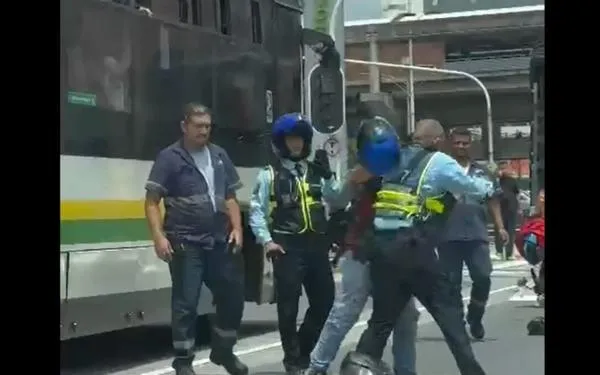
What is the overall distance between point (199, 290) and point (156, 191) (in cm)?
45

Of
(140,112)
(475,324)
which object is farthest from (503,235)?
(140,112)

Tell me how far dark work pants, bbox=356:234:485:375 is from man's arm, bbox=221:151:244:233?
604 mm

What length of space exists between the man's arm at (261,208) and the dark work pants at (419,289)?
494 mm

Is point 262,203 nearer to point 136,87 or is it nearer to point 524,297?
point 136,87

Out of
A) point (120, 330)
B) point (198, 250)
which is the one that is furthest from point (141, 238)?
point (120, 330)

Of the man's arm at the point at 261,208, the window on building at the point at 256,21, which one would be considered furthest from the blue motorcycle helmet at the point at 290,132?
the window on building at the point at 256,21

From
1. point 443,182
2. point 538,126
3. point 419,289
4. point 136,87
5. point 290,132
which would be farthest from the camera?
point 136,87

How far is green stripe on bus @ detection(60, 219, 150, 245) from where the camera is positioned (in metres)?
5.42

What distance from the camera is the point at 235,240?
538 cm

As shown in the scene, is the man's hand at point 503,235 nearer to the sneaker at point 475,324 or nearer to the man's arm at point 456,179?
the man's arm at point 456,179

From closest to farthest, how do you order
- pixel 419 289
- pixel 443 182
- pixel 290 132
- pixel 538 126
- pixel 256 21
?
pixel 538 126
pixel 443 182
pixel 419 289
pixel 290 132
pixel 256 21

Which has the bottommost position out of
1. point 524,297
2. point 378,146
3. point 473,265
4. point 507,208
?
point 524,297

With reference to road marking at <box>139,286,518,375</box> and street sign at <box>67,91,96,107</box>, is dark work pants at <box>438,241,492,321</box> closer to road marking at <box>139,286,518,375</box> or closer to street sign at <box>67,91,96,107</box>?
road marking at <box>139,286,518,375</box>

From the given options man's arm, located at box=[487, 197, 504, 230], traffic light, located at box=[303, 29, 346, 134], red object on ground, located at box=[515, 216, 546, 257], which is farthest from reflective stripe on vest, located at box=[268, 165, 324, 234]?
red object on ground, located at box=[515, 216, 546, 257]
